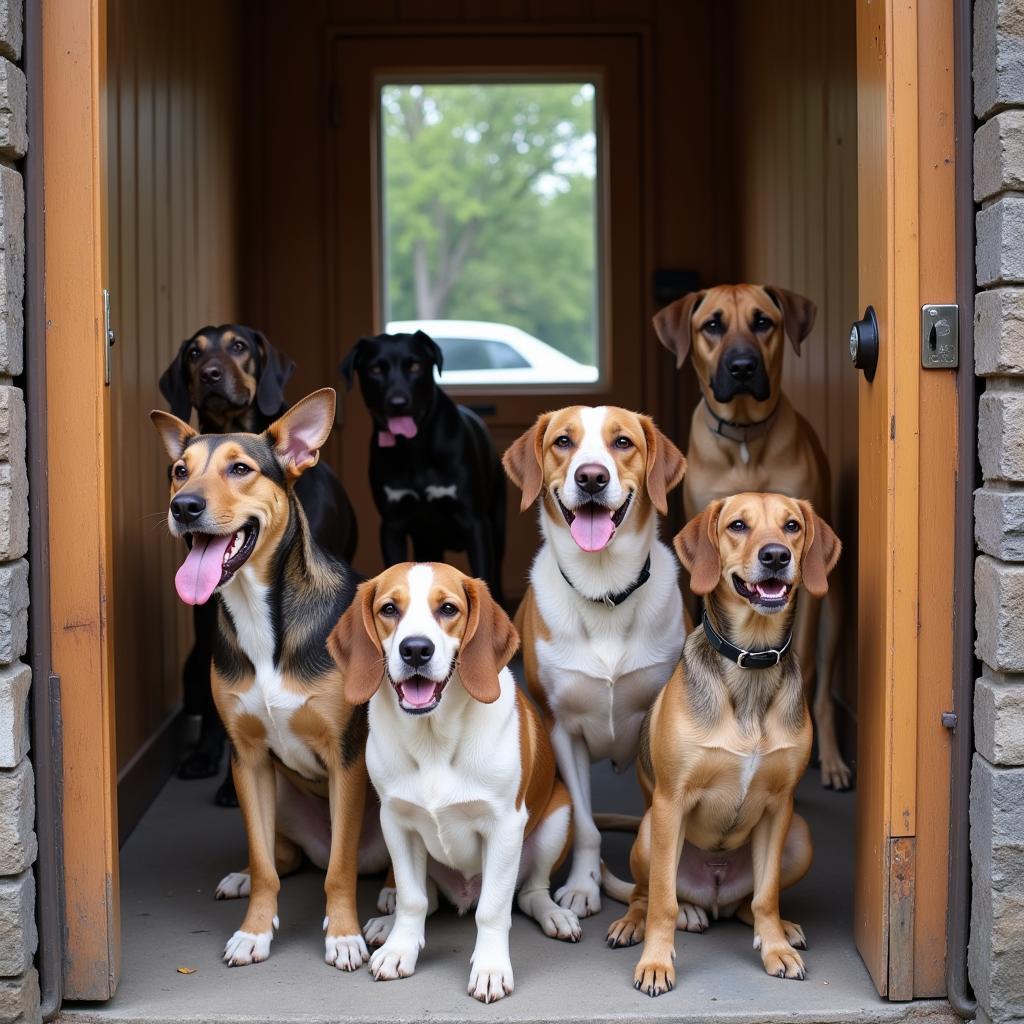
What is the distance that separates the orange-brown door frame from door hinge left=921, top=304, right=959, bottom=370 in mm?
1865

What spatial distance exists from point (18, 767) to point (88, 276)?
110 cm

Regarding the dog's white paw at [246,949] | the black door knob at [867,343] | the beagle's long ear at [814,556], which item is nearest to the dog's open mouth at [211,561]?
the dog's white paw at [246,949]

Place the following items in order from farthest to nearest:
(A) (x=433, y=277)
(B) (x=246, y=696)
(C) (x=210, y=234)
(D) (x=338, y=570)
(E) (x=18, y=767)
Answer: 1. (A) (x=433, y=277)
2. (C) (x=210, y=234)
3. (D) (x=338, y=570)
4. (B) (x=246, y=696)
5. (E) (x=18, y=767)

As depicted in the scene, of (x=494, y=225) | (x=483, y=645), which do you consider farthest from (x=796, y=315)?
(x=494, y=225)

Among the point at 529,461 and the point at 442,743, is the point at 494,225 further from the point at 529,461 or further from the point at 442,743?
the point at 442,743

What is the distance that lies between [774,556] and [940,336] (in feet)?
2.04

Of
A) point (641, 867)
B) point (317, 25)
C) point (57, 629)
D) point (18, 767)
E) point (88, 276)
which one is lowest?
point (641, 867)

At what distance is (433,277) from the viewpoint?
9.81 m

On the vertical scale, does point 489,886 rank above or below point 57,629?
below

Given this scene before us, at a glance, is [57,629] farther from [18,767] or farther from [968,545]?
[968,545]

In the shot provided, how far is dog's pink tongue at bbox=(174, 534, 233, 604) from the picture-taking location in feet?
10.5

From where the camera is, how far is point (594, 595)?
12.3 feet

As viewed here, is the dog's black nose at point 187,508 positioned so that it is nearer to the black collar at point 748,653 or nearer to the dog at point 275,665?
the dog at point 275,665

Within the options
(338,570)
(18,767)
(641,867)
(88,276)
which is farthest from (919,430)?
(18,767)
